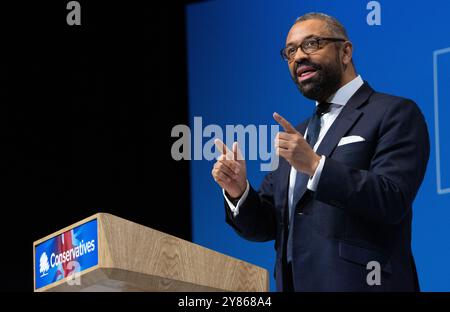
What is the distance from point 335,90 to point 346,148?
0.88ft

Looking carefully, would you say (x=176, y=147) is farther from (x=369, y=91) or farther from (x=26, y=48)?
(x=369, y=91)

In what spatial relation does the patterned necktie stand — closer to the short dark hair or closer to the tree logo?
the short dark hair

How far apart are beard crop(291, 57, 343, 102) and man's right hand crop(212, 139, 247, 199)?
0.28 metres

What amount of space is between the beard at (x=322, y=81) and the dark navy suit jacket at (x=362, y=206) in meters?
0.10

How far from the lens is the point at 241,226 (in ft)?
8.47

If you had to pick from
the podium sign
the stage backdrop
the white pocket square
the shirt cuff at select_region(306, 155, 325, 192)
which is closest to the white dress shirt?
the white pocket square

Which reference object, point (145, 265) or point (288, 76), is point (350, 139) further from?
point (288, 76)

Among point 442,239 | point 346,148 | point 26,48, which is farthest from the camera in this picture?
point 26,48

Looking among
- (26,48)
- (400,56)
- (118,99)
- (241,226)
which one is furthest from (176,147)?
(241,226)

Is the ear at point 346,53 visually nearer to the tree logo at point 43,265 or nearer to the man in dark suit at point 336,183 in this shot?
the man in dark suit at point 336,183

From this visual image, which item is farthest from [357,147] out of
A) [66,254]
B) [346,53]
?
[66,254]

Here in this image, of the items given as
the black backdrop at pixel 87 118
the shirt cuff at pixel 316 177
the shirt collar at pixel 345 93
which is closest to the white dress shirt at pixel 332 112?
the shirt collar at pixel 345 93

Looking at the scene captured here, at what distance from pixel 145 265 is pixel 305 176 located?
0.53m
